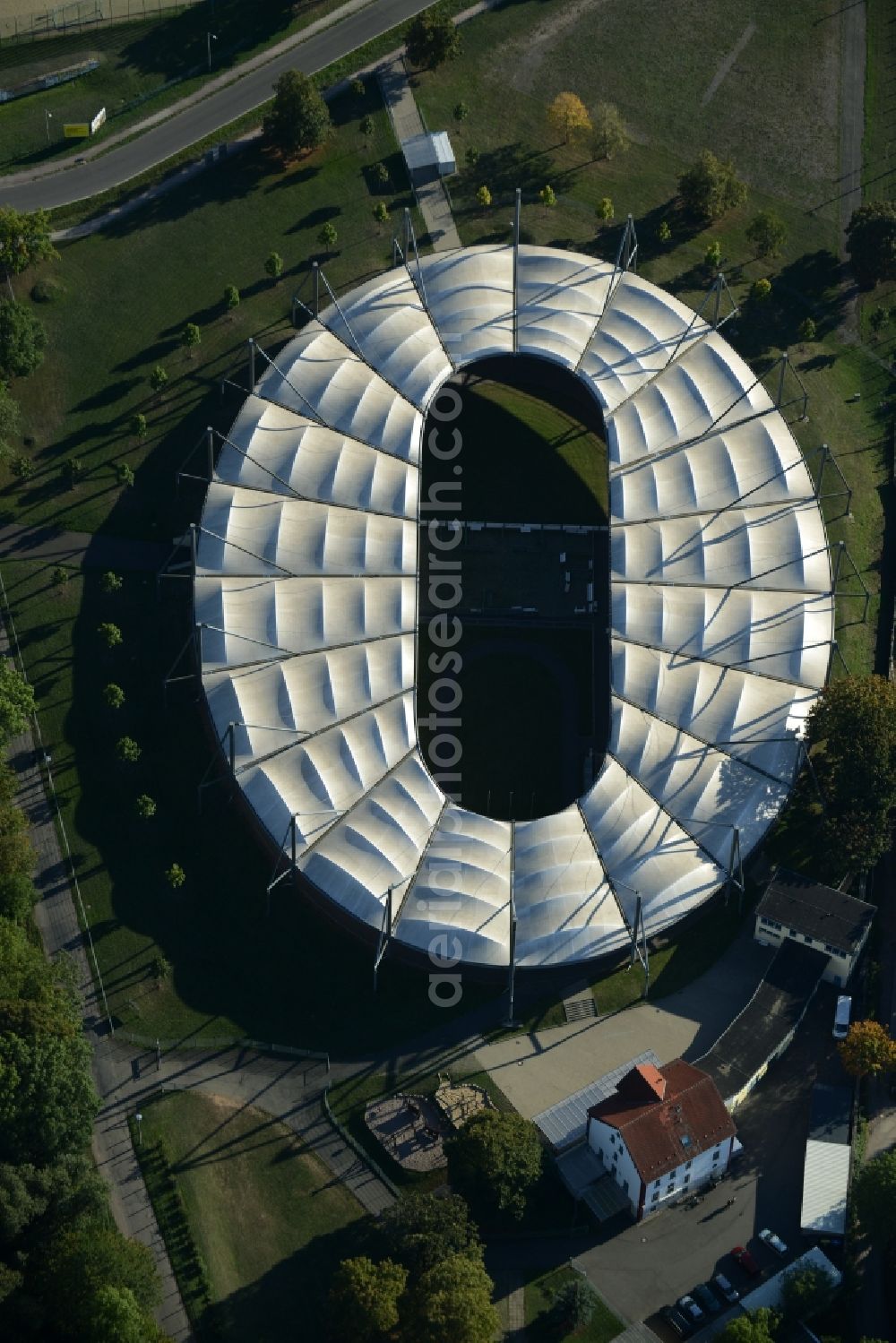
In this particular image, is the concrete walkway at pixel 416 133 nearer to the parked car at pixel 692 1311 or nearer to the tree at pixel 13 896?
the tree at pixel 13 896

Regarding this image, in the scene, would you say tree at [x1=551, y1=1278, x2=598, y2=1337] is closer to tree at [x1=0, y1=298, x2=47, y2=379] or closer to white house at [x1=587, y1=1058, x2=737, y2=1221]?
white house at [x1=587, y1=1058, x2=737, y2=1221]

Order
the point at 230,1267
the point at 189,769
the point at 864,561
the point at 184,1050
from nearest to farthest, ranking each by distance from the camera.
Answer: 1. the point at 230,1267
2. the point at 184,1050
3. the point at 189,769
4. the point at 864,561

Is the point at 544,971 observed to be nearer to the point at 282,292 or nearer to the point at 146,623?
the point at 146,623

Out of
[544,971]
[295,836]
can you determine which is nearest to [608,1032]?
[544,971]

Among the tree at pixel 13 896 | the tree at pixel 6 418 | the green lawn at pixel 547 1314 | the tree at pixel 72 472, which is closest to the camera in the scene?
the green lawn at pixel 547 1314

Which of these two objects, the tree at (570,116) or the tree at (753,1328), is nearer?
the tree at (753,1328)

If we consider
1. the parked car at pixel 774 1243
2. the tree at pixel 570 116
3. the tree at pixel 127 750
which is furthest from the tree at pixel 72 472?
the parked car at pixel 774 1243
